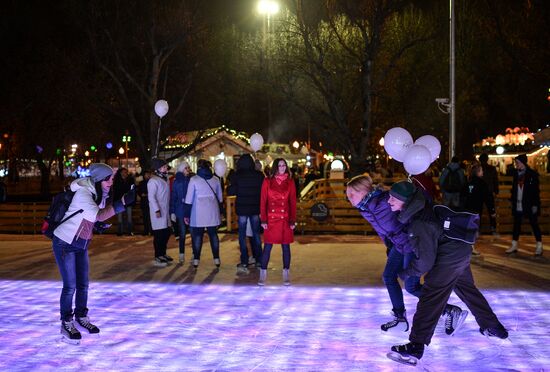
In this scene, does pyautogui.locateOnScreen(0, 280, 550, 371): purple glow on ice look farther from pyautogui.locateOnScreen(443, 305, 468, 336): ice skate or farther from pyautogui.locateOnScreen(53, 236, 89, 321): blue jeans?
pyautogui.locateOnScreen(53, 236, 89, 321): blue jeans

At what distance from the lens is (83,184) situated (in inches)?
238

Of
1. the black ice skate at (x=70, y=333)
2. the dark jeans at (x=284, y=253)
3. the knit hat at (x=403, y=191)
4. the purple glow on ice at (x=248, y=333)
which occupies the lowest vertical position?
the purple glow on ice at (x=248, y=333)

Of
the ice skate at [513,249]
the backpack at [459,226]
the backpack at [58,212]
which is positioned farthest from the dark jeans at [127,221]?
the backpack at [459,226]

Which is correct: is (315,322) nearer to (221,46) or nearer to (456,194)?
(456,194)

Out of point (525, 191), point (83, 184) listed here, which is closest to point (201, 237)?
point (83, 184)

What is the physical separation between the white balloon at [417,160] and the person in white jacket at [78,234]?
114 inches

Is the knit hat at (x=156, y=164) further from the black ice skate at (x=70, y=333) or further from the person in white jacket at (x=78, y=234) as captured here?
the black ice skate at (x=70, y=333)

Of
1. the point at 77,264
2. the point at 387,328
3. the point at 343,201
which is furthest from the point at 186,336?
the point at 343,201

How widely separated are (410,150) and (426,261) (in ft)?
7.79

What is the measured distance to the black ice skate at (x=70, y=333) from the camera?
596cm

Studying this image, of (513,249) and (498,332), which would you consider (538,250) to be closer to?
(513,249)

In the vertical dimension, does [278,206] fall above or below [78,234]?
above

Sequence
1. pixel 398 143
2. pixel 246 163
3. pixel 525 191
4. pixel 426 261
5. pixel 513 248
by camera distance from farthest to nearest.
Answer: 1. pixel 513 248
2. pixel 525 191
3. pixel 246 163
4. pixel 398 143
5. pixel 426 261

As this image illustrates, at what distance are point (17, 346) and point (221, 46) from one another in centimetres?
1985
